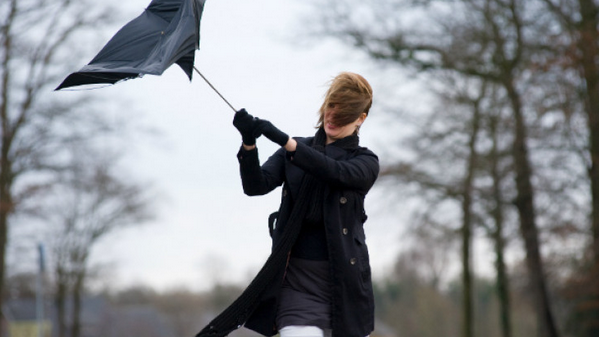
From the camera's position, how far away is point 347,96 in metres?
3.92

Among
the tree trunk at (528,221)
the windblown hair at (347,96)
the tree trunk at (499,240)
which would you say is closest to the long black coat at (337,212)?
the windblown hair at (347,96)

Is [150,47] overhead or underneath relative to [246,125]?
overhead

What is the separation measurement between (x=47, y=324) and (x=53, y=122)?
5424 centimetres

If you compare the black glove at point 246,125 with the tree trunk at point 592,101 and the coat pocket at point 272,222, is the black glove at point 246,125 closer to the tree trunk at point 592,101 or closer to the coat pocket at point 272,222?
the coat pocket at point 272,222

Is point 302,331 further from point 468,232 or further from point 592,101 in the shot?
point 468,232

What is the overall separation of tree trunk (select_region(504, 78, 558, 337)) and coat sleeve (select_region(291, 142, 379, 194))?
16632 millimetres

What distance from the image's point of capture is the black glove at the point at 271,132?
3.59m

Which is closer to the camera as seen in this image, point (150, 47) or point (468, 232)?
point (150, 47)

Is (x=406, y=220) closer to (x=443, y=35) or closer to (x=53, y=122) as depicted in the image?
(x=443, y=35)

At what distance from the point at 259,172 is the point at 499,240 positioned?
19556 mm

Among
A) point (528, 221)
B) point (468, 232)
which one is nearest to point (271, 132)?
point (528, 221)

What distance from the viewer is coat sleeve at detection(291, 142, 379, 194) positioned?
12.1 feet

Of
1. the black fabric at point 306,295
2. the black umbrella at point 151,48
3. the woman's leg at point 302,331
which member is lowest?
the woman's leg at point 302,331

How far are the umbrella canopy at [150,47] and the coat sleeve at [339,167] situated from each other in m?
0.72
